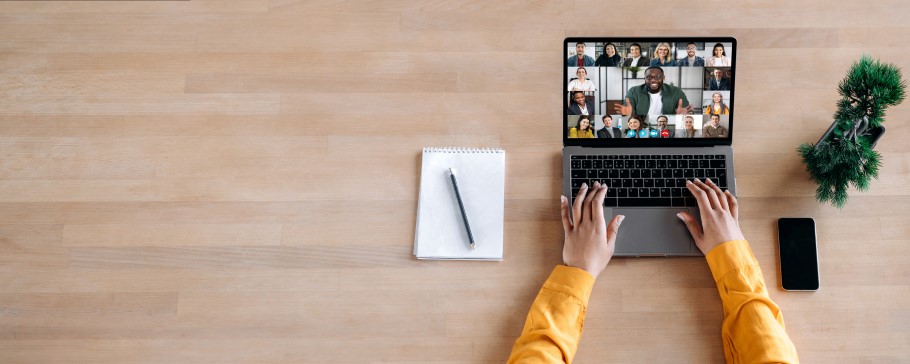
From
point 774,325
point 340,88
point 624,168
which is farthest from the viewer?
point 340,88

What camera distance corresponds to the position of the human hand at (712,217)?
1.07 metres

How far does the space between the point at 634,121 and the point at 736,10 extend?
359mm

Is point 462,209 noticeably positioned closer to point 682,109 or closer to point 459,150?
point 459,150

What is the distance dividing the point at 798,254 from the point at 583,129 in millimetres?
462

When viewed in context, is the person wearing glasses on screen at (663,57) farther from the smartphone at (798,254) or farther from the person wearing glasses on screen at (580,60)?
the smartphone at (798,254)

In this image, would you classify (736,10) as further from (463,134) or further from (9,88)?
(9,88)

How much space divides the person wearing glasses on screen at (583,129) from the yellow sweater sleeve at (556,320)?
0.84ft

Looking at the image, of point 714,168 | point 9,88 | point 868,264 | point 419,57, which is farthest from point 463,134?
point 9,88

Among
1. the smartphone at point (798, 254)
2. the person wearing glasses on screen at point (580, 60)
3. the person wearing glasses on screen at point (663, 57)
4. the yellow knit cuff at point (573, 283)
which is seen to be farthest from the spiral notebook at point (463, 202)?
the smartphone at point (798, 254)

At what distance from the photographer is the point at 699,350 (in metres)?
1.08

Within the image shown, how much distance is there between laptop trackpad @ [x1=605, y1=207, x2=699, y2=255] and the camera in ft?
3.59

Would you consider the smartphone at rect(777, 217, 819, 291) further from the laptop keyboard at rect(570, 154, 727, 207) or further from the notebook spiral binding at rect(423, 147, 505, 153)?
the notebook spiral binding at rect(423, 147, 505, 153)

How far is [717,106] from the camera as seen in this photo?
1.11 metres

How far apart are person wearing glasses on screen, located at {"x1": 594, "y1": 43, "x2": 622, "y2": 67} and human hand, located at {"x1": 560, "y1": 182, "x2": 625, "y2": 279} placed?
229mm
